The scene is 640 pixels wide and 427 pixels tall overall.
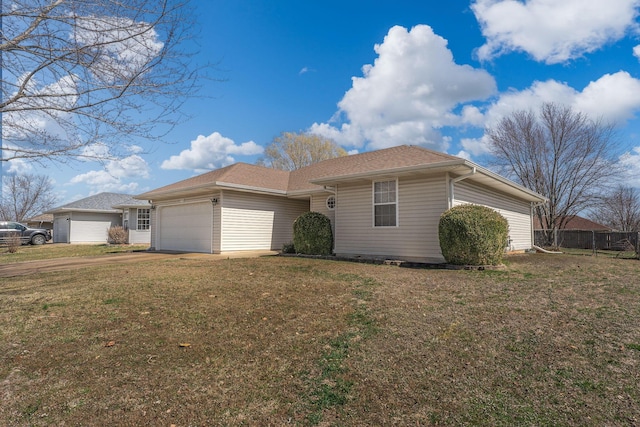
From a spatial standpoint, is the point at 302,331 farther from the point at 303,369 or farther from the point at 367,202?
the point at 367,202

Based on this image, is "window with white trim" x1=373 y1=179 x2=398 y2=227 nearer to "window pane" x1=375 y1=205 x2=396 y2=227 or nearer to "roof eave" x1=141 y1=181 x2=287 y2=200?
"window pane" x1=375 y1=205 x2=396 y2=227

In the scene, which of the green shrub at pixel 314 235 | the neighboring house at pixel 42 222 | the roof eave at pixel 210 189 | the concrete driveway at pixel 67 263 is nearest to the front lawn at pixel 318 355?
the concrete driveway at pixel 67 263

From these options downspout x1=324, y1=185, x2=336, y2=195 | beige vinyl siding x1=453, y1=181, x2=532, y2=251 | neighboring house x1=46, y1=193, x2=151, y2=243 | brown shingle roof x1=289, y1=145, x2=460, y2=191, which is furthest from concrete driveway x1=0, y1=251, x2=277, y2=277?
neighboring house x1=46, y1=193, x2=151, y2=243

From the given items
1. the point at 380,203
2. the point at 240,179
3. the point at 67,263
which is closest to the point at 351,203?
the point at 380,203

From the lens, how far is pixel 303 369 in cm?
311

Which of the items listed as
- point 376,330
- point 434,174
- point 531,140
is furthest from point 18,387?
point 531,140

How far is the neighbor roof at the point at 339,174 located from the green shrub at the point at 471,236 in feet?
4.28

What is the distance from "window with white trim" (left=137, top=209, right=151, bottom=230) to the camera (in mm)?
22500

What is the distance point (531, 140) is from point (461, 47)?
14.8m

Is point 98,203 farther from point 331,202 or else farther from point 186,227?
point 331,202

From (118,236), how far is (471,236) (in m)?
21.7

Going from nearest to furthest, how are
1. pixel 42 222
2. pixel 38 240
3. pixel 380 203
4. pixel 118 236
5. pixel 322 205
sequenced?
pixel 380 203 < pixel 322 205 < pixel 118 236 < pixel 38 240 < pixel 42 222

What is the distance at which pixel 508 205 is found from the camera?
565 inches

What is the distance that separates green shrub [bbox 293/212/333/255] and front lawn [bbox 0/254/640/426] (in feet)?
18.4
